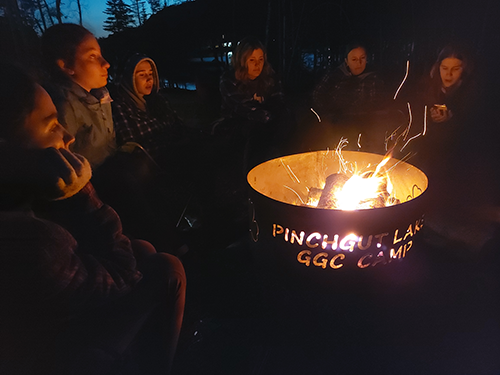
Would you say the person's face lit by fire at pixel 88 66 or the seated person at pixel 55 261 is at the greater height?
the person's face lit by fire at pixel 88 66

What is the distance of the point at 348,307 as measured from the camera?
7.34 ft

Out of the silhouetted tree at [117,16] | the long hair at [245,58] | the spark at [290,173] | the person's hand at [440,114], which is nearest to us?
the silhouetted tree at [117,16]

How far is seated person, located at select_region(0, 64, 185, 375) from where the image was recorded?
1.26 m

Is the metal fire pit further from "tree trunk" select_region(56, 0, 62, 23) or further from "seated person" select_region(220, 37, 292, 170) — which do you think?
"tree trunk" select_region(56, 0, 62, 23)

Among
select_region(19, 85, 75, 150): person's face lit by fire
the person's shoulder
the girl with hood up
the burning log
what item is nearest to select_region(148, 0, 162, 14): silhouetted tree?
the girl with hood up

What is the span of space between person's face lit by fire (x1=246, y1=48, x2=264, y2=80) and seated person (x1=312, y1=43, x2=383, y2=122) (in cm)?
54

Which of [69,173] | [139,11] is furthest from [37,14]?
[69,173]

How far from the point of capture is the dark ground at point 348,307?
1.93 m

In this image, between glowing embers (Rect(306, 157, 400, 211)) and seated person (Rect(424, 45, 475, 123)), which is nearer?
glowing embers (Rect(306, 157, 400, 211))

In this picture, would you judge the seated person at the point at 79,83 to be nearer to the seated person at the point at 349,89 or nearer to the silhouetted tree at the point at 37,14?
the silhouetted tree at the point at 37,14

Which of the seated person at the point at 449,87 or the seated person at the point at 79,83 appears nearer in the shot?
the seated person at the point at 79,83

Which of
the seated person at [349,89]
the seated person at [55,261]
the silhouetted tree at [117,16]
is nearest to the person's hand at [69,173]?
the seated person at [55,261]

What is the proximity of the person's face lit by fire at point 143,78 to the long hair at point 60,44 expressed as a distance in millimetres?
325

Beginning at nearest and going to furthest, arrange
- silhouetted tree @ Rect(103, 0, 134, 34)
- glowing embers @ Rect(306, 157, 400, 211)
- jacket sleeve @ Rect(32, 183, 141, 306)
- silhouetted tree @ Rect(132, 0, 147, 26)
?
jacket sleeve @ Rect(32, 183, 141, 306), silhouetted tree @ Rect(103, 0, 134, 34), silhouetted tree @ Rect(132, 0, 147, 26), glowing embers @ Rect(306, 157, 400, 211)
